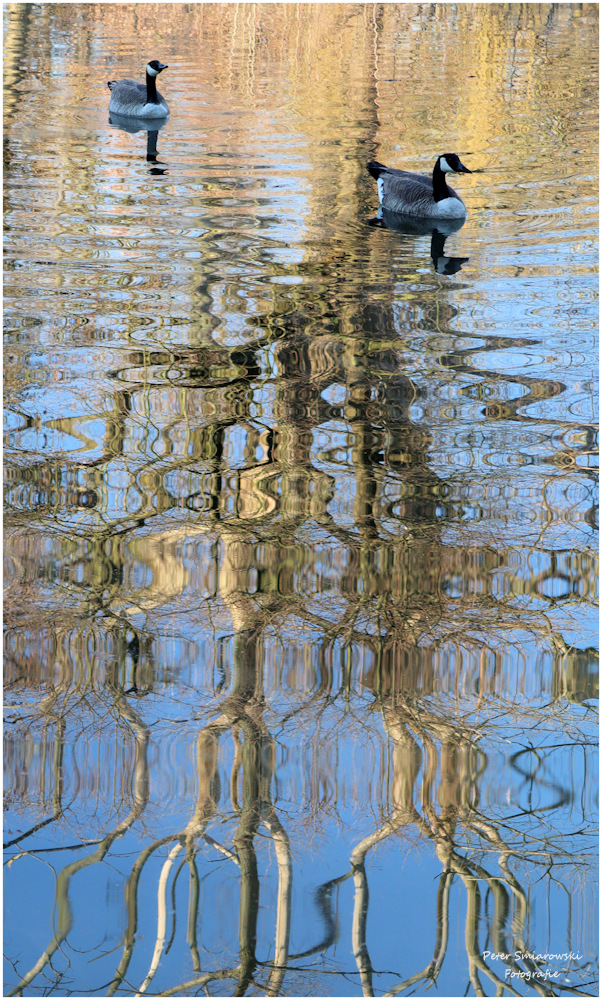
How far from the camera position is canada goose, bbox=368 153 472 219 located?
8.87 metres

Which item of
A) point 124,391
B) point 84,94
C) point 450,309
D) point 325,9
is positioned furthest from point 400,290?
point 325,9

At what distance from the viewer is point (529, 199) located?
9055 millimetres

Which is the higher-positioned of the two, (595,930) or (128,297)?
(128,297)

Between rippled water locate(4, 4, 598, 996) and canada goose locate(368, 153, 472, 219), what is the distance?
23 cm

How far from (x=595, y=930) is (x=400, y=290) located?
4917 mm

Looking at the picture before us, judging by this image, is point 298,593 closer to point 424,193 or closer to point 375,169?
point 424,193

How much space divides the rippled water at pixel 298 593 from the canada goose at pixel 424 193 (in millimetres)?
226

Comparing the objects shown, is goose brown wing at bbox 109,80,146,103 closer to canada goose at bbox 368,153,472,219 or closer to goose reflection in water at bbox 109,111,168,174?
goose reflection in water at bbox 109,111,168,174

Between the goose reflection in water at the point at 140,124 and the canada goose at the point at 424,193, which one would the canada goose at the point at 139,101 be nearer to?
the goose reflection in water at the point at 140,124

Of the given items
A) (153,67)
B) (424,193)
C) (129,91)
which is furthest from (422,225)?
(153,67)

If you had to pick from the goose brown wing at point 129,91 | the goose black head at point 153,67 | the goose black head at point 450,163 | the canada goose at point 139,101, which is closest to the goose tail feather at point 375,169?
the goose black head at point 450,163

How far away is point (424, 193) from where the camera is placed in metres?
9.02

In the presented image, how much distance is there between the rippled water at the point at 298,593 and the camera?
9.64 ft

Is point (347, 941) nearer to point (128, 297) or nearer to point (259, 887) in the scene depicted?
point (259, 887)
